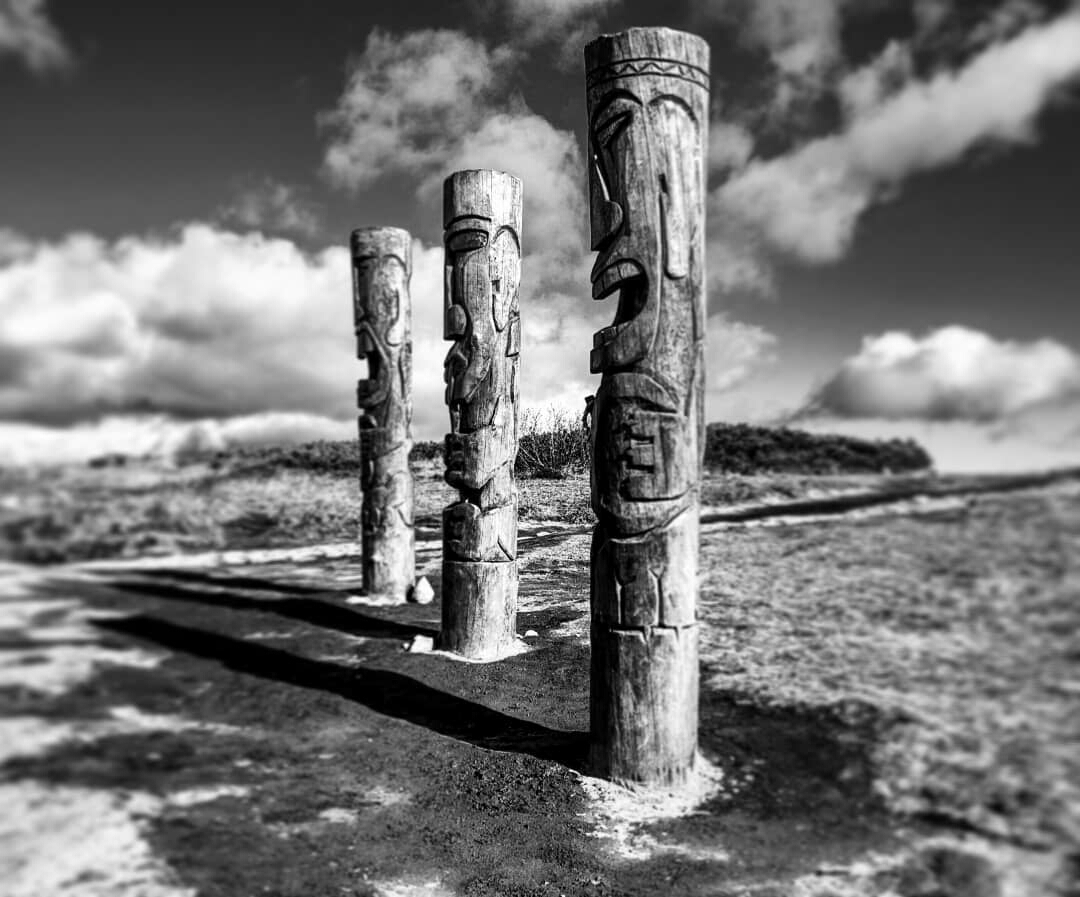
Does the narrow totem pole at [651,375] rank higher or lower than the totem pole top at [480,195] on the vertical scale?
lower

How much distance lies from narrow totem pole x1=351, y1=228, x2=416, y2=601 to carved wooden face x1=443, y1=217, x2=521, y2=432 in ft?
8.15

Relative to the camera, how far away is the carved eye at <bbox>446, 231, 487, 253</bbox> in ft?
20.9

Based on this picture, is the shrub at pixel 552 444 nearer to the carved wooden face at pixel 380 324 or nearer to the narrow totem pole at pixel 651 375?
the carved wooden face at pixel 380 324

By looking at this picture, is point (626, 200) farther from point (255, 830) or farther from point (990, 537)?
point (255, 830)

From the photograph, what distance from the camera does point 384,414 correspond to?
8875 millimetres

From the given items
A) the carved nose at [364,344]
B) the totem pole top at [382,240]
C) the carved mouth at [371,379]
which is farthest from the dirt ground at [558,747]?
the totem pole top at [382,240]

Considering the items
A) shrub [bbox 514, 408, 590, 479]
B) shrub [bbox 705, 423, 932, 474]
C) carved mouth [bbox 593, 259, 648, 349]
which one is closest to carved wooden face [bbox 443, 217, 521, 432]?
shrub [bbox 514, 408, 590, 479]

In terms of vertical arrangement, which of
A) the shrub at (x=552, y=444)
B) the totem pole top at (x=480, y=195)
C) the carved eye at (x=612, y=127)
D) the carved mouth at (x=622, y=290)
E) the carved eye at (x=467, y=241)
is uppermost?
the totem pole top at (x=480, y=195)

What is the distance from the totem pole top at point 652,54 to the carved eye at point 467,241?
8.33ft

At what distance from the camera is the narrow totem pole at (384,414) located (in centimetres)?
881

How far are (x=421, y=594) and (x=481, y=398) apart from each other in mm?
3288

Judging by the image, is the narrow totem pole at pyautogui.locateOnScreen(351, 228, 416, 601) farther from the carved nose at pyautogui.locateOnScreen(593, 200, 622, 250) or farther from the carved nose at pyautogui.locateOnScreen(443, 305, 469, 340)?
the carved nose at pyautogui.locateOnScreen(593, 200, 622, 250)

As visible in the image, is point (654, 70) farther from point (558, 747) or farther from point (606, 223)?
point (558, 747)

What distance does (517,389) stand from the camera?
668 cm
